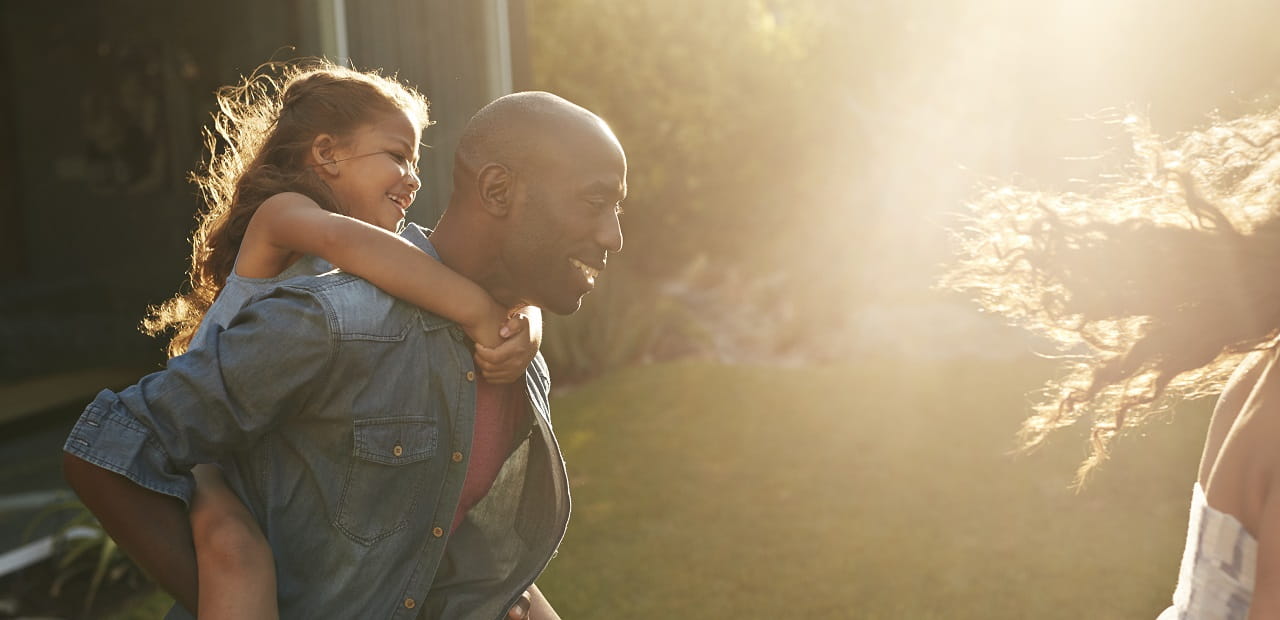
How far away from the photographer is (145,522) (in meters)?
1.94

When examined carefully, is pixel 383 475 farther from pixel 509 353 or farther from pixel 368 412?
pixel 509 353

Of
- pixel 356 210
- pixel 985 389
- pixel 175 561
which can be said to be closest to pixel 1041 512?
pixel 985 389

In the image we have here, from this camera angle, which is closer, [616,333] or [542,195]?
[542,195]

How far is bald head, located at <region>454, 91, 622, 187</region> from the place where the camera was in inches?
85.6

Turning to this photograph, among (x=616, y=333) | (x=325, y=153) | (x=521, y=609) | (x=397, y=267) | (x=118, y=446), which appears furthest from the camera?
(x=616, y=333)

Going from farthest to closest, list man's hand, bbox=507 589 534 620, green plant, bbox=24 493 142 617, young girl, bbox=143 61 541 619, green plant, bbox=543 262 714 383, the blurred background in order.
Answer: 1. green plant, bbox=543 262 714 383
2. the blurred background
3. green plant, bbox=24 493 142 617
4. man's hand, bbox=507 589 534 620
5. young girl, bbox=143 61 541 619

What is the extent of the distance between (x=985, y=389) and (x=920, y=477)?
185 cm

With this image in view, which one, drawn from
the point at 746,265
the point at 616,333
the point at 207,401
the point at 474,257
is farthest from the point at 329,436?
the point at 746,265

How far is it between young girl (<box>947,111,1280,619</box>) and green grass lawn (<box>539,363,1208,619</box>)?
2.84m

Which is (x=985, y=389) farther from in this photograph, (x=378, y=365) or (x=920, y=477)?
(x=378, y=365)

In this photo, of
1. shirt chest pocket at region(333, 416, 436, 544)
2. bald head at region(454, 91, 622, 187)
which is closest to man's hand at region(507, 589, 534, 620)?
shirt chest pocket at region(333, 416, 436, 544)

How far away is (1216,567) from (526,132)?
4.95 ft

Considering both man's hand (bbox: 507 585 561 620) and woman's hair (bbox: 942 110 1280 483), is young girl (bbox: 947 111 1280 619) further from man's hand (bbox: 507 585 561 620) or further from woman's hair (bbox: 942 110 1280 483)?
man's hand (bbox: 507 585 561 620)

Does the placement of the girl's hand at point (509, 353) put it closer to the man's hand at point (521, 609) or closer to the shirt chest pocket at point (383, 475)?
the shirt chest pocket at point (383, 475)
